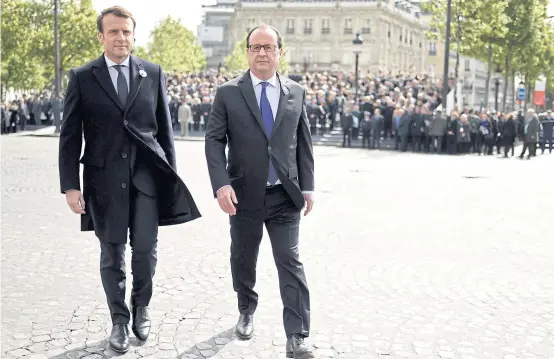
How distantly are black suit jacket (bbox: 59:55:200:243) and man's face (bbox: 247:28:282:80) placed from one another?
637 millimetres

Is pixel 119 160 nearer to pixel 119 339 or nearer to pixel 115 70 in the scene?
pixel 115 70

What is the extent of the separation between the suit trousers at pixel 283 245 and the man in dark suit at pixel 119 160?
44cm

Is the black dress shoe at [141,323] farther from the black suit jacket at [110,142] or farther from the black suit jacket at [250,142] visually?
the black suit jacket at [250,142]

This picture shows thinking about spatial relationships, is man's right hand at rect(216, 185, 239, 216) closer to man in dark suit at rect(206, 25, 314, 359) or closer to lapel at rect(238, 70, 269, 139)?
man in dark suit at rect(206, 25, 314, 359)

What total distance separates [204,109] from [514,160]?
1553cm

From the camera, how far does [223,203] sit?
15.8 ft

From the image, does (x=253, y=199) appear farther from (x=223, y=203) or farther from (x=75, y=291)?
(x=75, y=291)

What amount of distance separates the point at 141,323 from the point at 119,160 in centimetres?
106

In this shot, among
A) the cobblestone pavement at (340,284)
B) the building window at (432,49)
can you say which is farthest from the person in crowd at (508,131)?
the building window at (432,49)

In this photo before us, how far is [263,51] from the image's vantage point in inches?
191

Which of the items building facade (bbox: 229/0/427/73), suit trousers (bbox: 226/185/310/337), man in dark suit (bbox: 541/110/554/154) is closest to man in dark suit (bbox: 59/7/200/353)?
suit trousers (bbox: 226/185/310/337)

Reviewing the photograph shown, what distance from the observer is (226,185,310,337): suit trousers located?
480 cm

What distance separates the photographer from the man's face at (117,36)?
476 cm

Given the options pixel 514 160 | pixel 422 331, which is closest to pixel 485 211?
pixel 422 331
